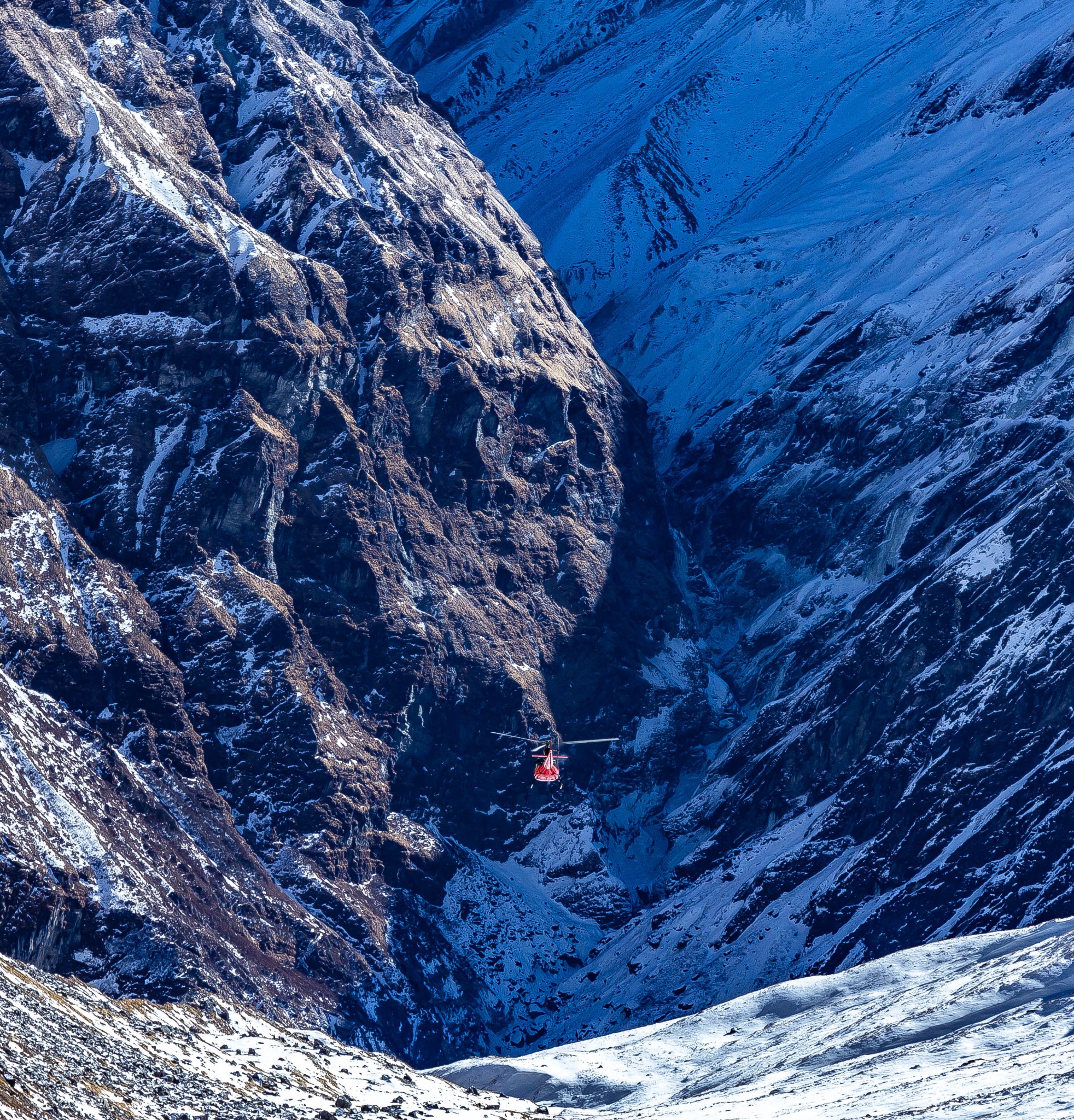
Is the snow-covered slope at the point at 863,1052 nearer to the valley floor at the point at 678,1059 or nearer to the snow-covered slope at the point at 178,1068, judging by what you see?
the valley floor at the point at 678,1059

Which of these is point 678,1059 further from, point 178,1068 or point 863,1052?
point 178,1068

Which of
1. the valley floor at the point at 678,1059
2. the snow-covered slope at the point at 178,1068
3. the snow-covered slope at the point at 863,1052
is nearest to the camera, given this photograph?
the snow-covered slope at the point at 178,1068

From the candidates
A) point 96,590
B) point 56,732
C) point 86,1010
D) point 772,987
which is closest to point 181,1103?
point 86,1010

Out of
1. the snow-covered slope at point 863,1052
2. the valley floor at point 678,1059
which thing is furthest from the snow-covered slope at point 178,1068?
the snow-covered slope at point 863,1052

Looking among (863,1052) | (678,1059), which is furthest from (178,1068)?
(678,1059)

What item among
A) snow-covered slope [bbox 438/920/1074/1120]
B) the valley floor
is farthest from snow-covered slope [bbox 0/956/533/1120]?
snow-covered slope [bbox 438/920/1074/1120]

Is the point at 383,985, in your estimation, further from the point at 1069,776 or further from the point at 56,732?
the point at 1069,776
